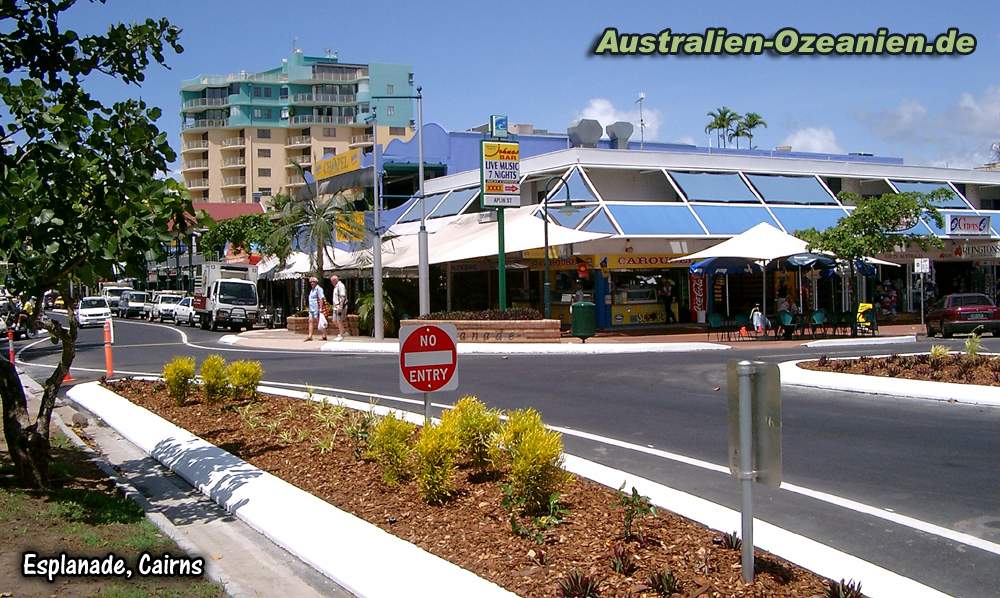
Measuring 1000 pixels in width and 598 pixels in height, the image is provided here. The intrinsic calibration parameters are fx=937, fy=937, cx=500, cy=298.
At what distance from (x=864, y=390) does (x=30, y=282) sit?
491 inches

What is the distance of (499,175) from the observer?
2852 centimetres

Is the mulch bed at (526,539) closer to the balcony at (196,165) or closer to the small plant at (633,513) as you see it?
A: the small plant at (633,513)

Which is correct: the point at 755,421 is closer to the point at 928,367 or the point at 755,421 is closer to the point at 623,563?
the point at 623,563

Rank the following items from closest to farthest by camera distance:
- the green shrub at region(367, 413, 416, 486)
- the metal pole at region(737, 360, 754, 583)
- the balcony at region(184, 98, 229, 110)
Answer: the metal pole at region(737, 360, 754, 583) < the green shrub at region(367, 413, 416, 486) < the balcony at region(184, 98, 229, 110)

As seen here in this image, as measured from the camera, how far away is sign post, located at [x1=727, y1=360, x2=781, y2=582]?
522cm

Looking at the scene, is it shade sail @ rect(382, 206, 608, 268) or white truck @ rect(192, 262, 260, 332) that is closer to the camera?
shade sail @ rect(382, 206, 608, 268)

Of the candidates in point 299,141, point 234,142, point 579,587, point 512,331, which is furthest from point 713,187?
point 234,142

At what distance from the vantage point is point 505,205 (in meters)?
28.5

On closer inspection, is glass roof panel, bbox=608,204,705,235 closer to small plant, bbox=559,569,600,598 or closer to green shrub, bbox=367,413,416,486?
green shrub, bbox=367,413,416,486

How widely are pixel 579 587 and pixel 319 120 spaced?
102 meters

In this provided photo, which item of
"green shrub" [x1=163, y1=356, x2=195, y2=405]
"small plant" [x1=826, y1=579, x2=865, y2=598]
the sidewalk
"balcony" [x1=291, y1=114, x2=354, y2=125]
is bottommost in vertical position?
"small plant" [x1=826, y1=579, x2=865, y2=598]

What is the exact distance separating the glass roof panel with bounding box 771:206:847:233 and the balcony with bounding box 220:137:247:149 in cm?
7669

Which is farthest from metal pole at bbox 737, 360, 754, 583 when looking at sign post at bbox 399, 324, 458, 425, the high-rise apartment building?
the high-rise apartment building

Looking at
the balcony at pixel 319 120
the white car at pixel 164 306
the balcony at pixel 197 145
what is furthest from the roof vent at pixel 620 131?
the balcony at pixel 197 145
